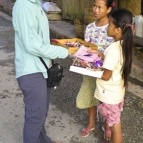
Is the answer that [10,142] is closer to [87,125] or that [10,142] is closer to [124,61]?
[87,125]

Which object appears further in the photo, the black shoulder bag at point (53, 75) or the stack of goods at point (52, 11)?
the stack of goods at point (52, 11)

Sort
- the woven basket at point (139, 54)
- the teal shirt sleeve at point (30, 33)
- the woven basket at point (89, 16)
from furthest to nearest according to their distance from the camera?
the woven basket at point (89, 16)
the woven basket at point (139, 54)
the teal shirt sleeve at point (30, 33)

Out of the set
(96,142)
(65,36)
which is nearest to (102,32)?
(96,142)

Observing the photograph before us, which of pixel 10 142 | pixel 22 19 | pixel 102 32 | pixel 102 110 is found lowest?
pixel 10 142

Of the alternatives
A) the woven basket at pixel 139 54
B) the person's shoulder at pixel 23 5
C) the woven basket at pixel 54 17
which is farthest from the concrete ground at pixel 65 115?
the woven basket at pixel 54 17

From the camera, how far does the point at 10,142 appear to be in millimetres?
3156

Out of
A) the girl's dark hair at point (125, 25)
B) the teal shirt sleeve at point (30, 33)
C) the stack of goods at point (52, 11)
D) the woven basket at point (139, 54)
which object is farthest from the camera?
the stack of goods at point (52, 11)

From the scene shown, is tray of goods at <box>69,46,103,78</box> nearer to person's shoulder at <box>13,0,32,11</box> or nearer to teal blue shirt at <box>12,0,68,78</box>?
teal blue shirt at <box>12,0,68,78</box>

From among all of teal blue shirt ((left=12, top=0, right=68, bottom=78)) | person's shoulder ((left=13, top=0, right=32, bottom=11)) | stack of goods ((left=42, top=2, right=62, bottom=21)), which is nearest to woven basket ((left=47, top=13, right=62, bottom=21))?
stack of goods ((left=42, top=2, right=62, bottom=21))

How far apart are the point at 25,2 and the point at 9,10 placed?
304 inches

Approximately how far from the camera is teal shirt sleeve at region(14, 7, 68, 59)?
85.2 inches

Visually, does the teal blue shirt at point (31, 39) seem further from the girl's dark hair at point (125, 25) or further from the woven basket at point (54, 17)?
the woven basket at point (54, 17)

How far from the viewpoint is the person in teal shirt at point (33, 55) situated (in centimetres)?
218

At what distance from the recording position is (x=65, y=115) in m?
3.64
